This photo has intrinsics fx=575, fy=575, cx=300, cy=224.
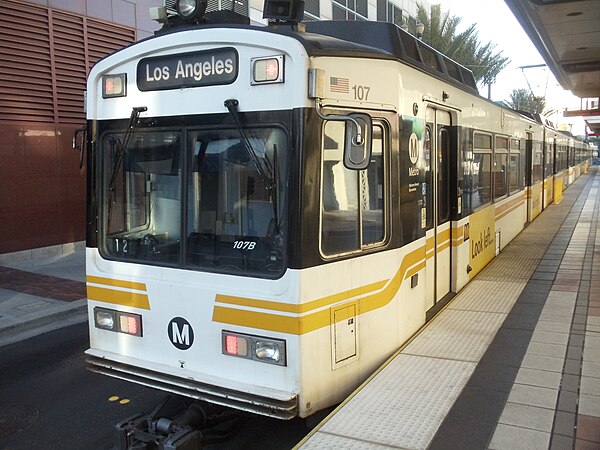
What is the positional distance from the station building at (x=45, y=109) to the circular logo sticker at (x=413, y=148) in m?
8.75

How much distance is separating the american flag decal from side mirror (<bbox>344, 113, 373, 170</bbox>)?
36 centimetres

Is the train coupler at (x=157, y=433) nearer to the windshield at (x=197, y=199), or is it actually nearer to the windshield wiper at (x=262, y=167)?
the windshield at (x=197, y=199)

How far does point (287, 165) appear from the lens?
11.9 ft

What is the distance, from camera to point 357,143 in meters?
3.53

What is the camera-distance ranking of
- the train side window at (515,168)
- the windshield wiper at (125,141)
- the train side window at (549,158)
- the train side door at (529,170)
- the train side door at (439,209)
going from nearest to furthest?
the windshield wiper at (125,141), the train side door at (439,209), the train side window at (515,168), the train side door at (529,170), the train side window at (549,158)

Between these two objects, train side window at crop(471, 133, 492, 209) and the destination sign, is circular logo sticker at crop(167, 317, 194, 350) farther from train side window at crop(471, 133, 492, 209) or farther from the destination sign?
train side window at crop(471, 133, 492, 209)

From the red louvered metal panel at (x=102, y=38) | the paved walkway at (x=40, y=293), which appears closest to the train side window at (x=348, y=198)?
the paved walkway at (x=40, y=293)

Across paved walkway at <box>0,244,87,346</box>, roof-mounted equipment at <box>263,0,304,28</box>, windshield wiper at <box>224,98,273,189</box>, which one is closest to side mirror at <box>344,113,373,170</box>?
windshield wiper at <box>224,98,273,189</box>

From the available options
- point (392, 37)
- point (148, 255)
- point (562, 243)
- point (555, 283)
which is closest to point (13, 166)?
point (148, 255)

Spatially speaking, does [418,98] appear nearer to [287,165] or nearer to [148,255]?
[287,165]

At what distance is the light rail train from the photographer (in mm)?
3639

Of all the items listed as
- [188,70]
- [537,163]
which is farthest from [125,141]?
[537,163]

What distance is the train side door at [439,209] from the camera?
5617mm

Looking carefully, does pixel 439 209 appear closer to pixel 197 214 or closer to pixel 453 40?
pixel 197 214
